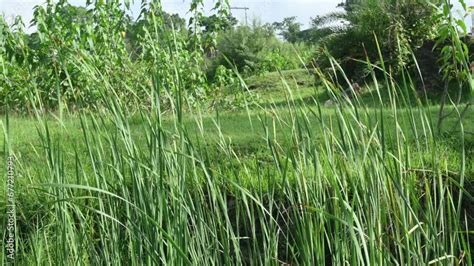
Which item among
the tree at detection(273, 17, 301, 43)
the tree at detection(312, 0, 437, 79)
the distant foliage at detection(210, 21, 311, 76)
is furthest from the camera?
the tree at detection(273, 17, 301, 43)

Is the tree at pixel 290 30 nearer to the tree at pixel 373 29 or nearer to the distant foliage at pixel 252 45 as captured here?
the distant foliage at pixel 252 45

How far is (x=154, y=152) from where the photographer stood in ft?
5.68

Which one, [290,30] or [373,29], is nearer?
[373,29]

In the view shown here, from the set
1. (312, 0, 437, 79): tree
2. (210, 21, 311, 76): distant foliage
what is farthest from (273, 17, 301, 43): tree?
(312, 0, 437, 79): tree

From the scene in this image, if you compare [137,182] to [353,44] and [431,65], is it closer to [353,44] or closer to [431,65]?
[431,65]

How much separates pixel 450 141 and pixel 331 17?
31.2 ft

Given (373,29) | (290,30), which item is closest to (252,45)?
(290,30)

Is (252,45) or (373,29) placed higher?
(252,45)

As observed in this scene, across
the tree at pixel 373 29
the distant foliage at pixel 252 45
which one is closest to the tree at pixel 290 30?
the distant foliage at pixel 252 45

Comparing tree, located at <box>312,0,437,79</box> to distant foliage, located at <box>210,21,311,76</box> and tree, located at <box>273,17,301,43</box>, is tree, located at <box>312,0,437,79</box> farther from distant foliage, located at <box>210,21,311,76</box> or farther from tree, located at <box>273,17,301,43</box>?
tree, located at <box>273,17,301,43</box>

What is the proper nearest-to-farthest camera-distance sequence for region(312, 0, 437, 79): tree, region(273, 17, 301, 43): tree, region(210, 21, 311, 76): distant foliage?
1. region(312, 0, 437, 79): tree
2. region(210, 21, 311, 76): distant foliage
3. region(273, 17, 301, 43): tree

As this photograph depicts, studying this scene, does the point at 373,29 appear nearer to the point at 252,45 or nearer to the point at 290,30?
the point at 252,45

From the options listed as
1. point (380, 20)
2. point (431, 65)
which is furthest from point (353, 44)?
point (431, 65)

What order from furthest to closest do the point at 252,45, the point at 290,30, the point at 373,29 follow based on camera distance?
the point at 290,30 → the point at 252,45 → the point at 373,29
